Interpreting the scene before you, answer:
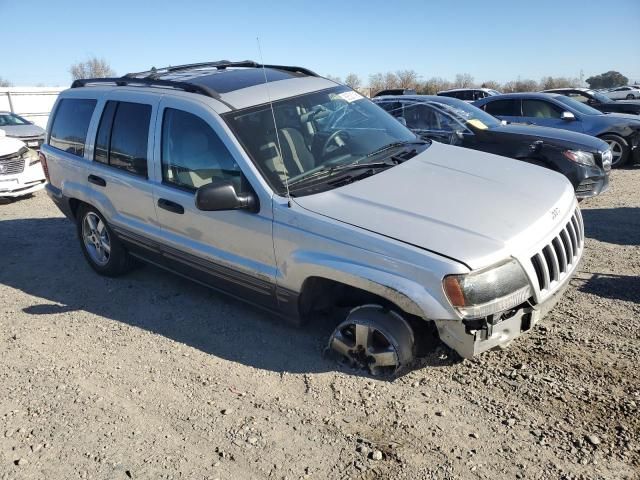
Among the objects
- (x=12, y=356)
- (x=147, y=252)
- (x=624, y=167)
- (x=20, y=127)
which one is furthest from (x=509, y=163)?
(x=20, y=127)

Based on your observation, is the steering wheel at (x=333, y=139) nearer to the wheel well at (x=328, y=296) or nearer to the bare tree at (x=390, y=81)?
the wheel well at (x=328, y=296)

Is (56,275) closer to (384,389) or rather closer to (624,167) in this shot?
(384,389)

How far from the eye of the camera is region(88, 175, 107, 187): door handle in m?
4.93

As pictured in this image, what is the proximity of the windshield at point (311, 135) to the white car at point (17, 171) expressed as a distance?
7.24 m

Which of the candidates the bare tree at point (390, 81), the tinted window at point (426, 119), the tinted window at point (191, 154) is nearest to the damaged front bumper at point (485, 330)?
the tinted window at point (191, 154)

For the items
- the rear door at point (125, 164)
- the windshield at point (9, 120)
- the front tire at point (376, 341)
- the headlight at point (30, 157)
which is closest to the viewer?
the front tire at point (376, 341)

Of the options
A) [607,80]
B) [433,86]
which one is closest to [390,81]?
[433,86]

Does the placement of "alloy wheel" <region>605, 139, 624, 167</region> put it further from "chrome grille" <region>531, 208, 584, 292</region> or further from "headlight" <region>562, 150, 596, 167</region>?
"chrome grille" <region>531, 208, 584, 292</region>

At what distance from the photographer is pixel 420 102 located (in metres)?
9.09

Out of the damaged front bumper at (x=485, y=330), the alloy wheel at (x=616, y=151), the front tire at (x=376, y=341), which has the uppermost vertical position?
the damaged front bumper at (x=485, y=330)

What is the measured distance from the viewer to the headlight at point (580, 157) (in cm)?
706

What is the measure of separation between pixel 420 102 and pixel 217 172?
612 cm

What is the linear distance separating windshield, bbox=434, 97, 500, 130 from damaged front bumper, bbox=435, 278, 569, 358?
220 inches

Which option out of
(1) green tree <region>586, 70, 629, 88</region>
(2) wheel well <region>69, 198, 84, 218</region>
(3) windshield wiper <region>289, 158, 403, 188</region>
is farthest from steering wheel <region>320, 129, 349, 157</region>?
(1) green tree <region>586, 70, 629, 88</region>
